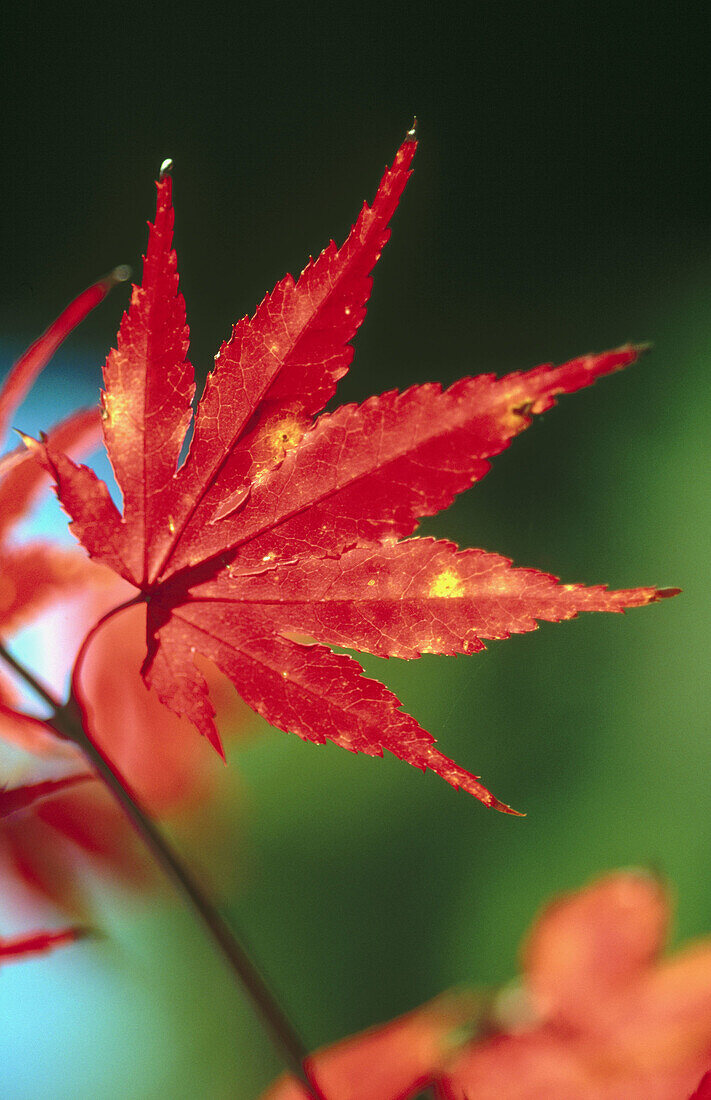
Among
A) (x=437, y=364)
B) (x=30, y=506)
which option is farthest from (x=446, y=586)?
(x=437, y=364)

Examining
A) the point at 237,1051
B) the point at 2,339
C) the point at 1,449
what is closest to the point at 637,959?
the point at 237,1051

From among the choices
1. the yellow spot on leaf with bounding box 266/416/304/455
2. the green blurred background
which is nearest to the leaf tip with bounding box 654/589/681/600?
the yellow spot on leaf with bounding box 266/416/304/455

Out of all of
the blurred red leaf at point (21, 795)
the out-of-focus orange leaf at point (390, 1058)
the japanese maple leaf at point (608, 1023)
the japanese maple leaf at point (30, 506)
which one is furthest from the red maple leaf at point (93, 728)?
the japanese maple leaf at point (608, 1023)

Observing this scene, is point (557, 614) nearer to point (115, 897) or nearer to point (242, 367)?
point (242, 367)

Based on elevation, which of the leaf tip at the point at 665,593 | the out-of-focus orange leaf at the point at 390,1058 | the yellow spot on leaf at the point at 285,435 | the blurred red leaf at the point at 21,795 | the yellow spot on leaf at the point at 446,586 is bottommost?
the out-of-focus orange leaf at the point at 390,1058

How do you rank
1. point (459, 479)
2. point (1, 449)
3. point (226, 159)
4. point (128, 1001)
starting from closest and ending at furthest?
point (459, 479) → point (1, 449) → point (128, 1001) → point (226, 159)

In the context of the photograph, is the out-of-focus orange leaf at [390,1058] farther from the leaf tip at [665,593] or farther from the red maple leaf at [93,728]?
the leaf tip at [665,593]

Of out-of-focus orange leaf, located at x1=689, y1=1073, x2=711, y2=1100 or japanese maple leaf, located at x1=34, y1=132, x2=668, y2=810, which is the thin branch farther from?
out-of-focus orange leaf, located at x1=689, y1=1073, x2=711, y2=1100
